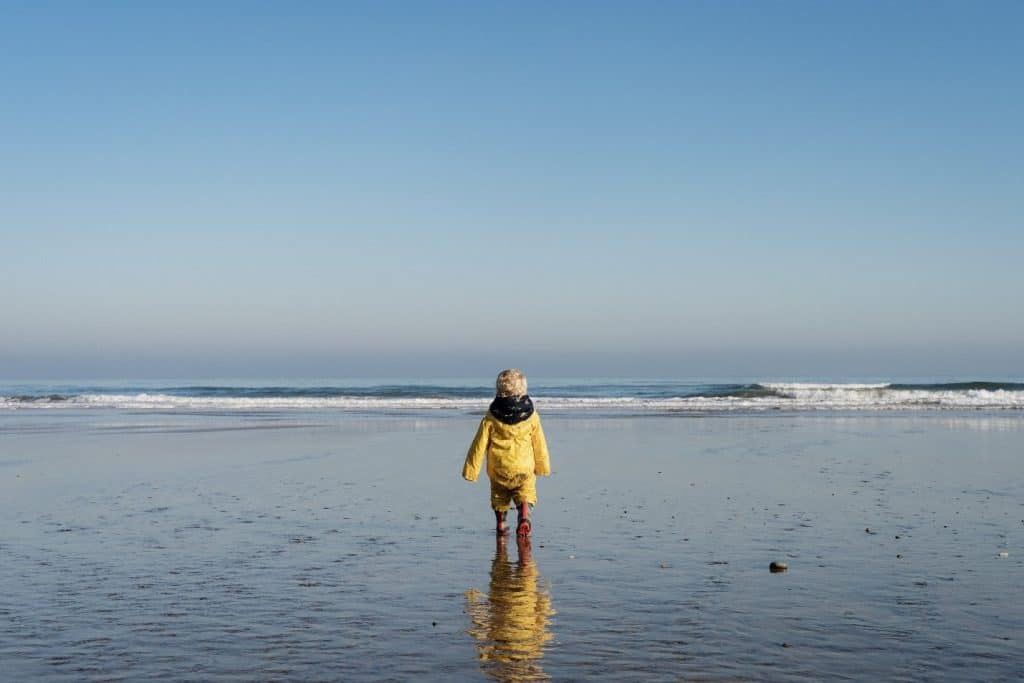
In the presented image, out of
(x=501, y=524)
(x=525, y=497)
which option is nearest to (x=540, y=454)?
(x=525, y=497)

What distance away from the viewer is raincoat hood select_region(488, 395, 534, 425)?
986 centimetres

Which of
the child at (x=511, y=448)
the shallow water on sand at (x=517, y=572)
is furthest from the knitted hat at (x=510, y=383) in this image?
the shallow water on sand at (x=517, y=572)

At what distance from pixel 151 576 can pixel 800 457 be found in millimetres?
12269

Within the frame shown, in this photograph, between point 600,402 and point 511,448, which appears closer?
point 511,448

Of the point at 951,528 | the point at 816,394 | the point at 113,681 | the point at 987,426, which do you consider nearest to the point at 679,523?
the point at 951,528

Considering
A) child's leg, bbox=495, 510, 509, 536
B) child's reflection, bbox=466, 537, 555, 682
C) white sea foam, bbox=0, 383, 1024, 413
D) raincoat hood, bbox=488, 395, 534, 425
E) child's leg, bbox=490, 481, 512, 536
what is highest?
raincoat hood, bbox=488, 395, 534, 425

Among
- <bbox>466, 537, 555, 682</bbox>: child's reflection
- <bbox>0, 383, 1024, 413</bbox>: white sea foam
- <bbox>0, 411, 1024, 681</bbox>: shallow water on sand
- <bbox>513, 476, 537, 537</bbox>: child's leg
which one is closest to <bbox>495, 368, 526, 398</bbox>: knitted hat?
<bbox>513, 476, 537, 537</bbox>: child's leg

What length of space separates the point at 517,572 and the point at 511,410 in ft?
7.59

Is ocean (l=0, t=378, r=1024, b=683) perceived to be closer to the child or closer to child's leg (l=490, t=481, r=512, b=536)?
child's leg (l=490, t=481, r=512, b=536)

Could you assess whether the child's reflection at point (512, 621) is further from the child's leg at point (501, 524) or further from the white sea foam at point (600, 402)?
the white sea foam at point (600, 402)

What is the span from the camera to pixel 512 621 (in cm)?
632

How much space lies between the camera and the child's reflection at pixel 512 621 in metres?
5.34

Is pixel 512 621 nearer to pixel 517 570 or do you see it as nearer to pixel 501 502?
pixel 517 570

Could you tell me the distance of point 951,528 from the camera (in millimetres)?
9609
